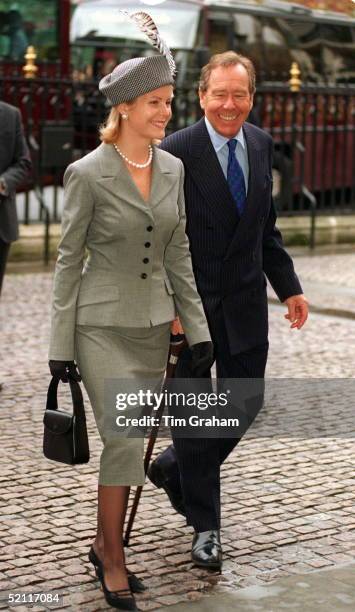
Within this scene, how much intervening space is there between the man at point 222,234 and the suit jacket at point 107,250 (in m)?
0.45

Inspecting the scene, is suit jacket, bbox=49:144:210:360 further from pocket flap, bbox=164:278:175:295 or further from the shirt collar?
the shirt collar

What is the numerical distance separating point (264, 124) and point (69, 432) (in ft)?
39.8

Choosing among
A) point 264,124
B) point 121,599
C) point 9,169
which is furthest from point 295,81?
point 121,599

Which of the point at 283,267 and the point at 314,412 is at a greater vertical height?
the point at 283,267

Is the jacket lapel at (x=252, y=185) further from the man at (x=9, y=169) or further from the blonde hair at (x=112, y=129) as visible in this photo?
the man at (x=9, y=169)

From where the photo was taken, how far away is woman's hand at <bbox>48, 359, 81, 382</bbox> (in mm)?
4480

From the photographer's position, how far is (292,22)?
1986cm

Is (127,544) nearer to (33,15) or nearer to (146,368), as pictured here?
(146,368)

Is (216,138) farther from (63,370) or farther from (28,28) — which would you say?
(28,28)

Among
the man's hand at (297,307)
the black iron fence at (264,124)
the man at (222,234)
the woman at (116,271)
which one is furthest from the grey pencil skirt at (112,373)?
the black iron fence at (264,124)

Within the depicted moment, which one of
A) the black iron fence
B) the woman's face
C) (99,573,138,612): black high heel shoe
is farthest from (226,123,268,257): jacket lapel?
the black iron fence

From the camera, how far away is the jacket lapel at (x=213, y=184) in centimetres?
505

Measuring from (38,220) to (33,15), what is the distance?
192 inches

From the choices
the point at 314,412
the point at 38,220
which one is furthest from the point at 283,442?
the point at 38,220
